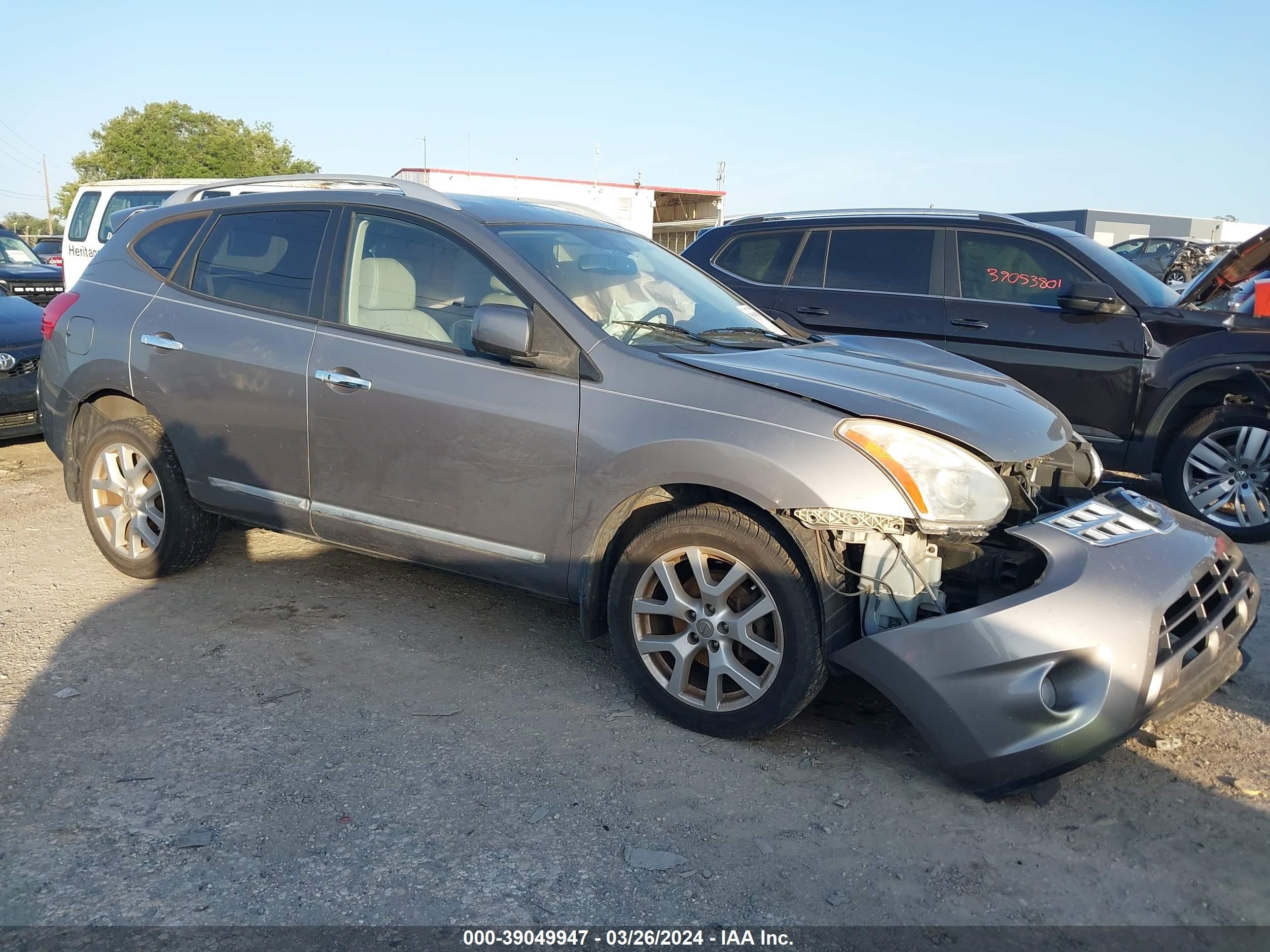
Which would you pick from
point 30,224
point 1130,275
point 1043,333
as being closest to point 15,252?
point 1043,333

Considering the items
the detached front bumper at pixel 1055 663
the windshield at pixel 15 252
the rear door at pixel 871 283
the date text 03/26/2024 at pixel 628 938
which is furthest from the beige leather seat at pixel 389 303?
the windshield at pixel 15 252

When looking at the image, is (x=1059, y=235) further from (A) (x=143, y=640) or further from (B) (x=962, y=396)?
Result: (A) (x=143, y=640)

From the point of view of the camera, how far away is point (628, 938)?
244cm

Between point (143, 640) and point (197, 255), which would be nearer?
point (143, 640)

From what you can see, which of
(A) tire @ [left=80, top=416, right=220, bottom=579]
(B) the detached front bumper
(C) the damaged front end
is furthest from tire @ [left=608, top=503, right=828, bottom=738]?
(A) tire @ [left=80, top=416, right=220, bottom=579]

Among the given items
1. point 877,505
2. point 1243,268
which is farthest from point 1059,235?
point 877,505

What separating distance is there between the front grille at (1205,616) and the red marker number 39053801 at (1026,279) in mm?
3482

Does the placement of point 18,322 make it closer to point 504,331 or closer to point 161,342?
point 161,342

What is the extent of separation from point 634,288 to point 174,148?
6079 centimetres

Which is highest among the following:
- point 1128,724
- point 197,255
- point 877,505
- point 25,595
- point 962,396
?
point 197,255

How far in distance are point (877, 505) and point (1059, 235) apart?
433 centimetres

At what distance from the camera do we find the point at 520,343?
358cm

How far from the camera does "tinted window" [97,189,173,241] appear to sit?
12070 millimetres

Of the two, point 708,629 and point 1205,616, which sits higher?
point 1205,616
